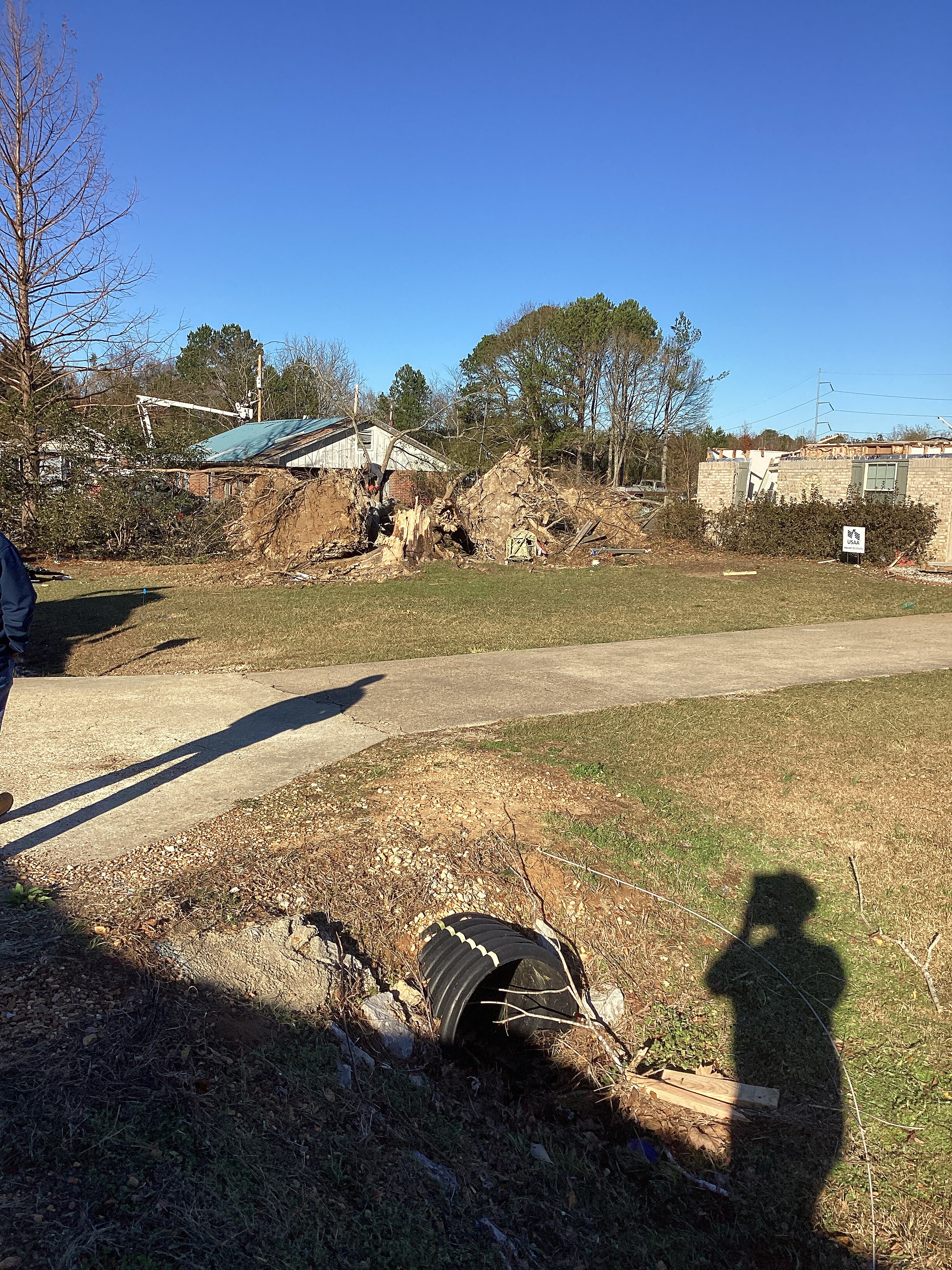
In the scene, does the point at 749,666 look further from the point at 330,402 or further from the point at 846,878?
the point at 330,402

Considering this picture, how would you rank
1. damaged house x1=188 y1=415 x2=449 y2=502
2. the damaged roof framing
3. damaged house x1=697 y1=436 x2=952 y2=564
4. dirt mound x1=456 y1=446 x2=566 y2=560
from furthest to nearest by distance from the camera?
the damaged roof framing → damaged house x1=188 y1=415 x2=449 y2=502 → dirt mound x1=456 y1=446 x2=566 y2=560 → damaged house x1=697 y1=436 x2=952 y2=564

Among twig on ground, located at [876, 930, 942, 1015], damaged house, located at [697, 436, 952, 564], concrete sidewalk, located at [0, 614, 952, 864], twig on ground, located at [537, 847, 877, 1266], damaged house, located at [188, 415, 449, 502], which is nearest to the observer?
twig on ground, located at [537, 847, 877, 1266]

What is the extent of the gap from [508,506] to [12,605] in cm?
1923

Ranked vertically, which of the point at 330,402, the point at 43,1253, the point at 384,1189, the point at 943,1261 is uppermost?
the point at 330,402

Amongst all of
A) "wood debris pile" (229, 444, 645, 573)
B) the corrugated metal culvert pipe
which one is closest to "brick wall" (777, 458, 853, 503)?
"wood debris pile" (229, 444, 645, 573)

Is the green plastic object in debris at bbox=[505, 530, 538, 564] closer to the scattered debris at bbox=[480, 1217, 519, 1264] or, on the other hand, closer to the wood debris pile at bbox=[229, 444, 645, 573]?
the wood debris pile at bbox=[229, 444, 645, 573]

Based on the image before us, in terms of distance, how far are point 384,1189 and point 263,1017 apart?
0.88 meters

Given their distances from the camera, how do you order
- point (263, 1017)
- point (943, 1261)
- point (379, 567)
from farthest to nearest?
point (379, 567) < point (263, 1017) < point (943, 1261)

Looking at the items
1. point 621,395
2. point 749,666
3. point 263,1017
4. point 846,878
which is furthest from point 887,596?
point 621,395

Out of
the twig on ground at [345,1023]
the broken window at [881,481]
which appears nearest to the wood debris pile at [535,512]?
the broken window at [881,481]

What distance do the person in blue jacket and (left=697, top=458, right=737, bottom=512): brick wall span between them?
2442 centimetres

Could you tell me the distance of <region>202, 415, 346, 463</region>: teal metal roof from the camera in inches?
1305

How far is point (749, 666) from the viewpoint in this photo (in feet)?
32.7

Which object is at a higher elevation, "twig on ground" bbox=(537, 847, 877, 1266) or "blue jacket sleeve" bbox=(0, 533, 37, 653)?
"blue jacket sleeve" bbox=(0, 533, 37, 653)
